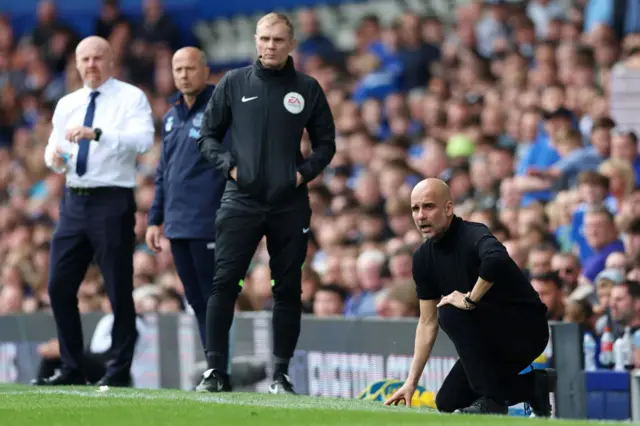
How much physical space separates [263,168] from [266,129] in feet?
0.74

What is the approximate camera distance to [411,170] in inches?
563

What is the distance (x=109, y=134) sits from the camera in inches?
365

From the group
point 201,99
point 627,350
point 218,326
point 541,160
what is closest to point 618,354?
point 627,350

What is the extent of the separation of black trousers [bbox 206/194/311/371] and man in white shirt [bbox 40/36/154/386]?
107 cm

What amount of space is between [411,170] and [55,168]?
554cm

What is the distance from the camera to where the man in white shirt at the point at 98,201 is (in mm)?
9352

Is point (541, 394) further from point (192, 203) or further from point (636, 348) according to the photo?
point (192, 203)

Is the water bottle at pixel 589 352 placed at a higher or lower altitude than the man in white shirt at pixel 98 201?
lower

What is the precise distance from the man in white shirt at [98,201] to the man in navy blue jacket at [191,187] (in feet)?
0.77

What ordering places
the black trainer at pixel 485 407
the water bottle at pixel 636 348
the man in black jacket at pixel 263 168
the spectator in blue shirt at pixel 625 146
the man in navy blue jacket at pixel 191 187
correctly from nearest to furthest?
the black trainer at pixel 485 407
the man in black jacket at pixel 263 168
the man in navy blue jacket at pixel 191 187
the water bottle at pixel 636 348
the spectator in blue shirt at pixel 625 146

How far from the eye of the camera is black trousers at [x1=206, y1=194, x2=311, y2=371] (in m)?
8.48

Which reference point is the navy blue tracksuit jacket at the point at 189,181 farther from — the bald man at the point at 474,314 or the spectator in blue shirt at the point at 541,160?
the spectator in blue shirt at the point at 541,160

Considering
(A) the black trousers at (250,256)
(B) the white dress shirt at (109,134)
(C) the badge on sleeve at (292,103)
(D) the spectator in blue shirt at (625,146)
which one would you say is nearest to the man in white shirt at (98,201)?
(B) the white dress shirt at (109,134)

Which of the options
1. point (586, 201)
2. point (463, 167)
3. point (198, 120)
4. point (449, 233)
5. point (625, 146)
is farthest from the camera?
point (463, 167)
